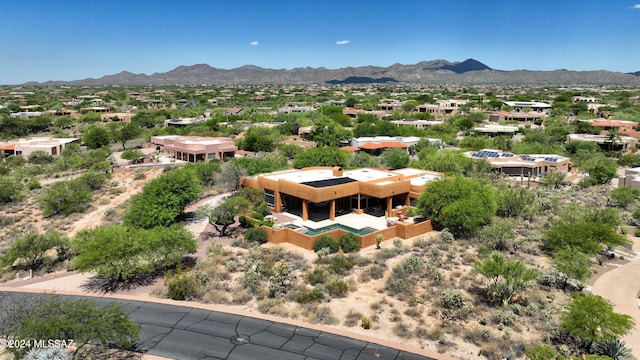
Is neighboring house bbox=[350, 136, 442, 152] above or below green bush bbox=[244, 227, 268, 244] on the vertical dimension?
above

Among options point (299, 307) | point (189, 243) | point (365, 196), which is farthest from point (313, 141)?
point (299, 307)

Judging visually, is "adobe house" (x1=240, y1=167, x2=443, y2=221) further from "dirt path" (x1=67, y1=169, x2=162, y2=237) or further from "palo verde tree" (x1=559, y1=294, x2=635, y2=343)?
"palo verde tree" (x1=559, y1=294, x2=635, y2=343)

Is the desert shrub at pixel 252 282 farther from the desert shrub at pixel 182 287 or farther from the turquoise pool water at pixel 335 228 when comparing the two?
the turquoise pool water at pixel 335 228

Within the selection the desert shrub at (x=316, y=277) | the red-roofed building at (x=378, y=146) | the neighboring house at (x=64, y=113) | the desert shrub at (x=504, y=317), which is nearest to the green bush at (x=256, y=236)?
the desert shrub at (x=316, y=277)

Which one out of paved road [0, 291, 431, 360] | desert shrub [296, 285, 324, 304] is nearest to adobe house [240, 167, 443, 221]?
desert shrub [296, 285, 324, 304]

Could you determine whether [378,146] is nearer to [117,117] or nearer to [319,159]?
[319,159]

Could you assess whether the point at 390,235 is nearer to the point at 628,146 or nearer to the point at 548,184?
the point at 548,184
